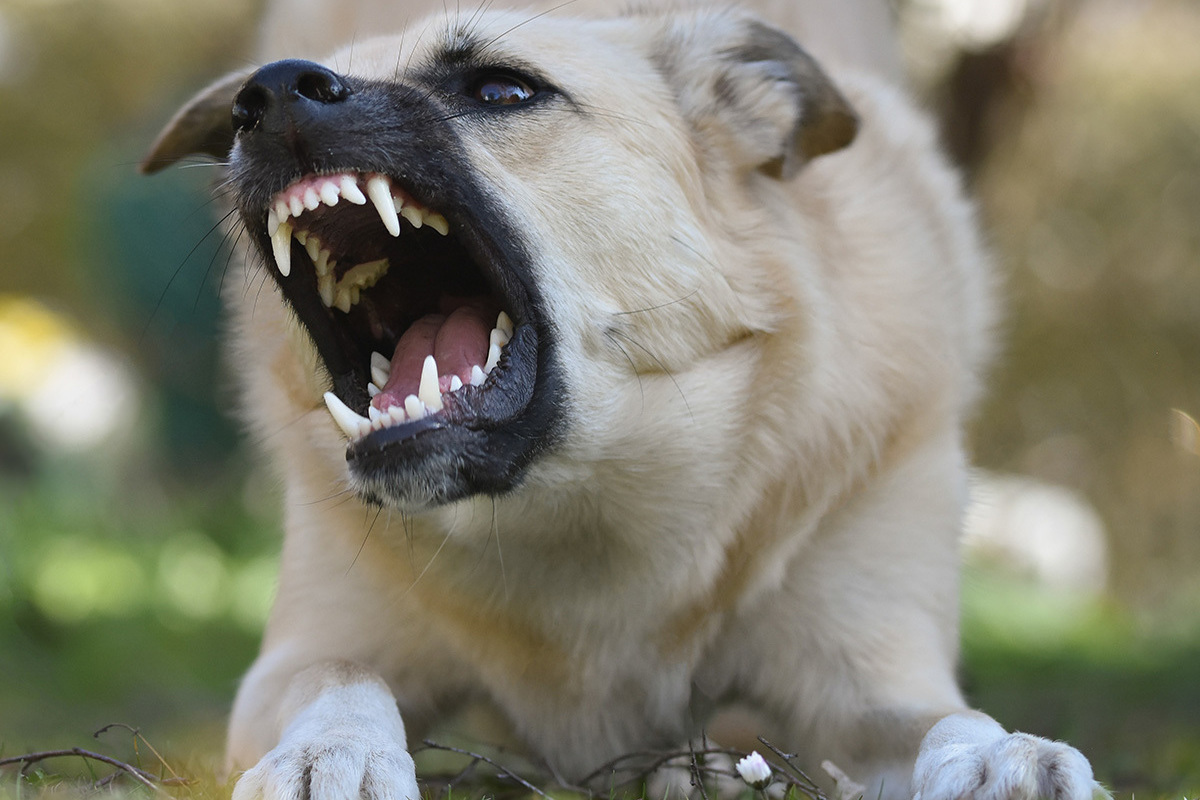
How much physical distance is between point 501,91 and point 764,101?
626 mm

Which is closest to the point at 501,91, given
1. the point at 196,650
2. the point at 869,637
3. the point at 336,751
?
the point at 336,751

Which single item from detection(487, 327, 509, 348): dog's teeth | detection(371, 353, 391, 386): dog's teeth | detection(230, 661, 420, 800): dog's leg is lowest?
detection(230, 661, 420, 800): dog's leg

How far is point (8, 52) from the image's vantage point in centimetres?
1130

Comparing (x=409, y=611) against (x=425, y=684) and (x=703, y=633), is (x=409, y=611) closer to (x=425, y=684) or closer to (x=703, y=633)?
(x=425, y=684)

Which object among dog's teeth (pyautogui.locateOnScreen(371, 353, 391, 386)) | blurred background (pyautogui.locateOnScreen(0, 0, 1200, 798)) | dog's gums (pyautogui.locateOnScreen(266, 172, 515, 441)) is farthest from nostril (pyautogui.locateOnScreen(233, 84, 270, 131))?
blurred background (pyautogui.locateOnScreen(0, 0, 1200, 798))

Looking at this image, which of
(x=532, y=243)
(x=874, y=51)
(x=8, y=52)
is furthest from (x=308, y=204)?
(x=8, y=52)

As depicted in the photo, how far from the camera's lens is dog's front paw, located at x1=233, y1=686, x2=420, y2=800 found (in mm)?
1938

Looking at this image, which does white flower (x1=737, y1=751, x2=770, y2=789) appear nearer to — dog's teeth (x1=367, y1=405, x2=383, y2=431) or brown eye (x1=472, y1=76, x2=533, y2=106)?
dog's teeth (x1=367, y1=405, x2=383, y2=431)

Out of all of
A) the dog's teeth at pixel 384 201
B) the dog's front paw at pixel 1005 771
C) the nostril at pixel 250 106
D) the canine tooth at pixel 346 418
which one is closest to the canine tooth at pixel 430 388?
A: the canine tooth at pixel 346 418

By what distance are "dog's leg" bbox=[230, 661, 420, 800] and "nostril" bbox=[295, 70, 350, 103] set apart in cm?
106

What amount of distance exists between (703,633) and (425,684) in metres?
0.60

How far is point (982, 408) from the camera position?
14.0 ft

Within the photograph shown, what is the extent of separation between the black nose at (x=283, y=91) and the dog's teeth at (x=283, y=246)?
7.0 inches

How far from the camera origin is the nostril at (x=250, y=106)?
2.06m
